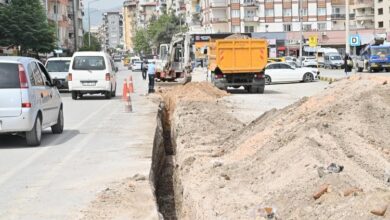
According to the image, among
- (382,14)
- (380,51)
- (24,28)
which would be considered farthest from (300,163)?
(382,14)

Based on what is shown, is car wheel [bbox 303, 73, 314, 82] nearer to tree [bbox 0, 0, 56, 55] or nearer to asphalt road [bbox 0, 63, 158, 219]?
tree [bbox 0, 0, 56, 55]

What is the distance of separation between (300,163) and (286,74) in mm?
31355

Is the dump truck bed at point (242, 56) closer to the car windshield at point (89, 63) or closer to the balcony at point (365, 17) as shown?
the car windshield at point (89, 63)

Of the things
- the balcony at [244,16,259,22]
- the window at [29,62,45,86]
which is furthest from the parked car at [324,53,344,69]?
the window at [29,62,45,86]

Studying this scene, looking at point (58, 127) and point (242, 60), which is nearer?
point (58, 127)

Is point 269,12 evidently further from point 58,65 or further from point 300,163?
point 300,163

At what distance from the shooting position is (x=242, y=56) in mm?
30578

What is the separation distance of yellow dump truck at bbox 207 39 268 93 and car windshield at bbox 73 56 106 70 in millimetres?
5762

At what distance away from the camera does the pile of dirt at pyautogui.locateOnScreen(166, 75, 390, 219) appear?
295 inches

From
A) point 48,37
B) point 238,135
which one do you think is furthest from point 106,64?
point 48,37

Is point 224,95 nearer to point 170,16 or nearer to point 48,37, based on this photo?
point 48,37

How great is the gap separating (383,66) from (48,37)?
2598 cm

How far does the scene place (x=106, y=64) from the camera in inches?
1072

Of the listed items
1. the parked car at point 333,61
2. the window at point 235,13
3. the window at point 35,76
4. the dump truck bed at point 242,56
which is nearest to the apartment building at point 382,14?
the window at point 235,13
